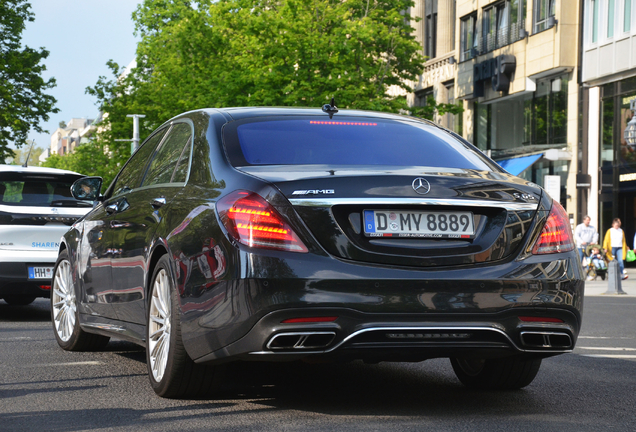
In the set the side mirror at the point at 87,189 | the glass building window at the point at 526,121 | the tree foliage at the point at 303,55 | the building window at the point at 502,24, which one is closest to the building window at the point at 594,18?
the glass building window at the point at 526,121

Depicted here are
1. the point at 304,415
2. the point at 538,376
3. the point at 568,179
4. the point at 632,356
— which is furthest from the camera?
the point at 568,179

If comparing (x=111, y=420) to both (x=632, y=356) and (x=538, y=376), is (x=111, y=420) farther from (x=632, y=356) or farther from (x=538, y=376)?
(x=632, y=356)

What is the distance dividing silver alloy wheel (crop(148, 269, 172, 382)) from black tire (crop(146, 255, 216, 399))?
0.02 meters

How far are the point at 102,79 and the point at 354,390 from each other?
1829 inches

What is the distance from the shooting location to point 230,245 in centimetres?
466

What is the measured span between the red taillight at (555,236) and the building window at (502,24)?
3020 cm

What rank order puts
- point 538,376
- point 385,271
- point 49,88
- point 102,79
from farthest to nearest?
point 102,79 < point 49,88 < point 538,376 < point 385,271

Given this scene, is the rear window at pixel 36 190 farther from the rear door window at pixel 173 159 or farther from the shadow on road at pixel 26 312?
the rear door window at pixel 173 159

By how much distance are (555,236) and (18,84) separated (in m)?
37.1

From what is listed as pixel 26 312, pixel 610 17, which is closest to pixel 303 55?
pixel 610 17

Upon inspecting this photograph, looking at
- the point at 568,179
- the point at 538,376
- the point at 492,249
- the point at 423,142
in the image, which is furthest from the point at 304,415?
the point at 568,179

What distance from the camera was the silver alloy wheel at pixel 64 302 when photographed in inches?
305

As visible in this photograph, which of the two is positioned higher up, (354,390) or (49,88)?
(49,88)

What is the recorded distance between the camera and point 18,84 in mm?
39500
